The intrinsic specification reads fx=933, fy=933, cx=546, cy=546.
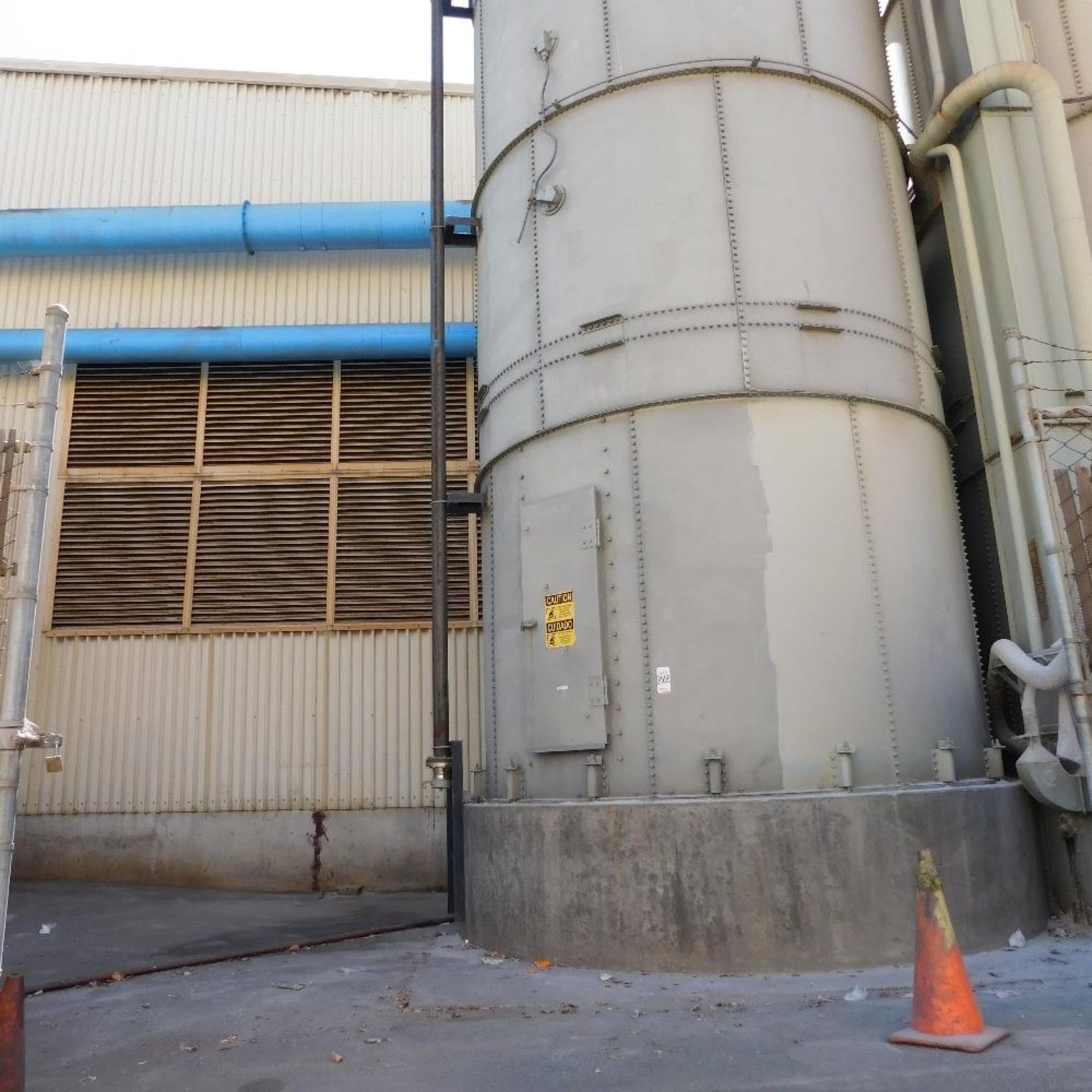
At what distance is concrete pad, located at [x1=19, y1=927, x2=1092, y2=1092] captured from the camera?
4273 millimetres

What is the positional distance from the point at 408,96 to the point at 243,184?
9.17ft

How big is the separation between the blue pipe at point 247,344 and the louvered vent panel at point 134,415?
0.35m

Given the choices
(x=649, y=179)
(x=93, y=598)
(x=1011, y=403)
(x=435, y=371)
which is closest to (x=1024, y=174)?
(x=1011, y=403)

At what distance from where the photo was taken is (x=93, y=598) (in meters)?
12.3

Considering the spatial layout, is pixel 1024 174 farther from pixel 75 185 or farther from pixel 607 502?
pixel 75 185

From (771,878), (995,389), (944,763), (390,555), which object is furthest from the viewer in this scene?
(390,555)

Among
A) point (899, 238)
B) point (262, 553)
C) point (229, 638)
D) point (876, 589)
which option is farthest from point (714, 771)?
point (262, 553)

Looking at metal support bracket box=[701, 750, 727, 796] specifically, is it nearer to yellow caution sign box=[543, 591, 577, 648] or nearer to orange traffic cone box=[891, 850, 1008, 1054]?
yellow caution sign box=[543, 591, 577, 648]

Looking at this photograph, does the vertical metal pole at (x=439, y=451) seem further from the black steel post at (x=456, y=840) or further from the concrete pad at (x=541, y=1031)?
the concrete pad at (x=541, y=1031)

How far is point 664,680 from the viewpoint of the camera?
22.8 ft

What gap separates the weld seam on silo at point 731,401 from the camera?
723cm

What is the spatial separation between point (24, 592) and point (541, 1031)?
3521 millimetres

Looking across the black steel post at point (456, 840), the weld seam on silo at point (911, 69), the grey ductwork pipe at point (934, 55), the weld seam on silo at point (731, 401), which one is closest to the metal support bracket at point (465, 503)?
the weld seam on silo at point (731, 401)

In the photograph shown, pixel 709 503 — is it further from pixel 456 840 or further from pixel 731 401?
pixel 456 840
